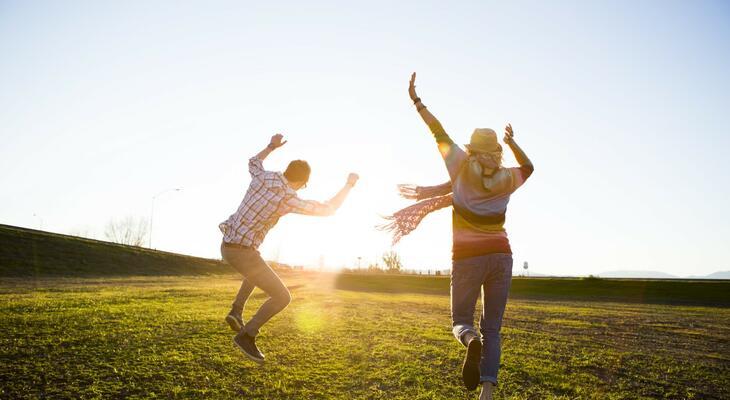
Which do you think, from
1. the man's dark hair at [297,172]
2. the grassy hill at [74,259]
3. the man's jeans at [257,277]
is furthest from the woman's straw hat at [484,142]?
the grassy hill at [74,259]

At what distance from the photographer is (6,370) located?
5.75 metres

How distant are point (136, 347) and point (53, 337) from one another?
1.66 meters

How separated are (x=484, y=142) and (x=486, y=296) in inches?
60.6

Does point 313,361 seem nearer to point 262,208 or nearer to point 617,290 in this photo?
point 262,208

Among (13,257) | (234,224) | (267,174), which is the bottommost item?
(13,257)

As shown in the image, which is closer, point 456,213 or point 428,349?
point 456,213

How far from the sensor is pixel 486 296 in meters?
4.26

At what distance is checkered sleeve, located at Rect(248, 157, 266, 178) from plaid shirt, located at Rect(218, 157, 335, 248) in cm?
2

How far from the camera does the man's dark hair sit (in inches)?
214

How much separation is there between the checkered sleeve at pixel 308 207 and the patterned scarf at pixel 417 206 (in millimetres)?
822

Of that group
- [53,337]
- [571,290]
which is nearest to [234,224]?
[53,337]

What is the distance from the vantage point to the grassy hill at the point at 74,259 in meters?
39.7

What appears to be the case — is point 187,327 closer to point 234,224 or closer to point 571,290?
point 234,224

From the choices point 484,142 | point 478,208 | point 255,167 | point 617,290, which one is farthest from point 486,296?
point 617,290
